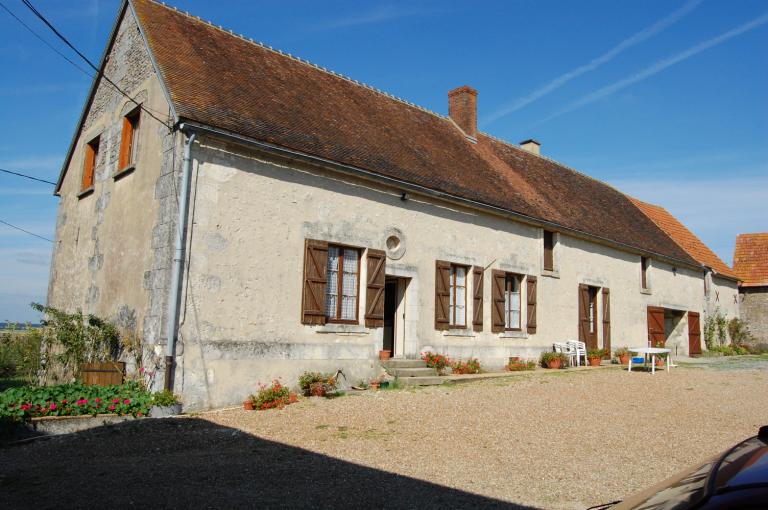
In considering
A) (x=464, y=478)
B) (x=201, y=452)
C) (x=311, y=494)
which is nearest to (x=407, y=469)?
(x=464, y=478)

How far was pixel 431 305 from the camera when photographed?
1277 centimetres

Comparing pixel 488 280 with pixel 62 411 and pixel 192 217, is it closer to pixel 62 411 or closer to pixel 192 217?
pixel 192 217

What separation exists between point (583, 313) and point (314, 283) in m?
9.17

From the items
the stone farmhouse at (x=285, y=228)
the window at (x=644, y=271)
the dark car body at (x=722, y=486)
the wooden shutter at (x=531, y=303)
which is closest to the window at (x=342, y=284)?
the stone farmhouse at (x=285, y=228)

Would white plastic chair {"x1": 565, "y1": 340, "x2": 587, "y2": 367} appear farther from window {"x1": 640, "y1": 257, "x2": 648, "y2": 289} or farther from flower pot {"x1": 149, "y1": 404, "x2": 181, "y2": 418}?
flower pot {"x1": 149, "y1": 404, "x2": 181, "y2": 418}

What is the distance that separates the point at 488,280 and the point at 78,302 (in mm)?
8877

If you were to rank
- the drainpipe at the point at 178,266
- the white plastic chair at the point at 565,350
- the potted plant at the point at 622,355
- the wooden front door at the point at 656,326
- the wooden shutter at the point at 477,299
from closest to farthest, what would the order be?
the drainpipe at the point at 178,266 < the wooden shutter at the point at 477,299 < the white plastic chair at the point at 565,350 < the potted plant at the point at 622,355 < the wooden front door at the point at 656,326

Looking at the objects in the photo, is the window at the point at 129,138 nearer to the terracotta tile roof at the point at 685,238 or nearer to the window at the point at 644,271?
the window at the point at 644,271

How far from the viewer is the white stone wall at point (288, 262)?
31.2 ft

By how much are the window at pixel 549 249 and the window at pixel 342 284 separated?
6566mm

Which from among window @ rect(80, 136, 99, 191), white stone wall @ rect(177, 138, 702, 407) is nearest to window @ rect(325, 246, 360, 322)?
white stone wall @ rect(177, 138, 702, 407)

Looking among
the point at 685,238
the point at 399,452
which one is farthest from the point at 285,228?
the point at 685,238

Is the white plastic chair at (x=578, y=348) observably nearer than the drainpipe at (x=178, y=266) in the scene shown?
No

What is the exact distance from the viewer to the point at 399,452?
21.7 feet
